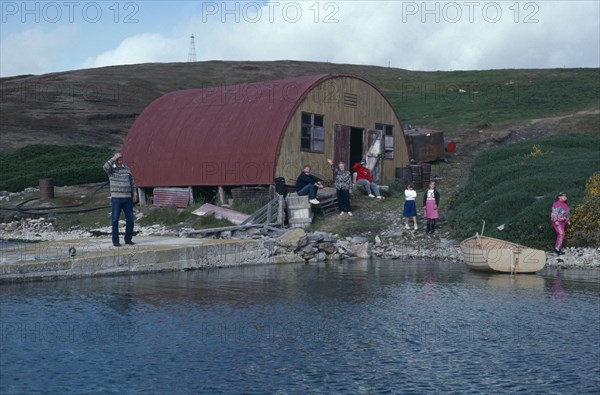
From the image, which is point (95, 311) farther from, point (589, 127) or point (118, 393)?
point (589, 127)

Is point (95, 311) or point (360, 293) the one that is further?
point (360, 293)

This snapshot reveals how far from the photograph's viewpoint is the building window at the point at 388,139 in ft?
109

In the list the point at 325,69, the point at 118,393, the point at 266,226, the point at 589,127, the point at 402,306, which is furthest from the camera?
the point at 325,69

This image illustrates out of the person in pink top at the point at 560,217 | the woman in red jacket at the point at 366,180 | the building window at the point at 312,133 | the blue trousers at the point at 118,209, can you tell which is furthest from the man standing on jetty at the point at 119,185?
the woman in red jacket at the point at 366,180

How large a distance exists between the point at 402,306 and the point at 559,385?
5058 millimetres

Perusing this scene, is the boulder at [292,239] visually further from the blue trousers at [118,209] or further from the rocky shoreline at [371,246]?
the blue trousers at [118,209]

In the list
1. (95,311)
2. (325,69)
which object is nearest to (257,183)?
(95,311)

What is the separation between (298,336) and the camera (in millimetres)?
12047

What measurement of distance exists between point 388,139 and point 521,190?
8496 millimetres

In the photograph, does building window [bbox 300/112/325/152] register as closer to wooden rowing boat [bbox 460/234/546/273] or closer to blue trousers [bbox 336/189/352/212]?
blue trousers [bbox 336/189/352/212]

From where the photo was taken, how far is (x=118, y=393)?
360 inches

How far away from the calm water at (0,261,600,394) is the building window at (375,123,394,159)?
15.7m

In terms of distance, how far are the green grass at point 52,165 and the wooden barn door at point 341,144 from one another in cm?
1271

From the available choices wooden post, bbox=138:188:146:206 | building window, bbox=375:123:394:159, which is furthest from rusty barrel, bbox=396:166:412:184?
wooden post, bbox=138:188:146:206
